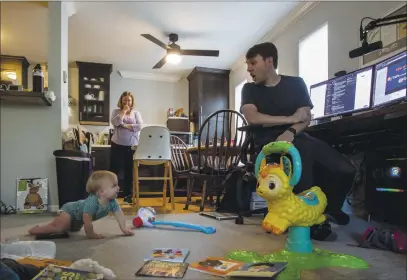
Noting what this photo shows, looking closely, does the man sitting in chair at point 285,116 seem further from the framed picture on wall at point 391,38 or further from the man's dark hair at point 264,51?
the framed picture on wall at point 391,38

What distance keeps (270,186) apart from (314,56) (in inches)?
107

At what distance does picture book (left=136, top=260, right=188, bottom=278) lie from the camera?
42.9 inches

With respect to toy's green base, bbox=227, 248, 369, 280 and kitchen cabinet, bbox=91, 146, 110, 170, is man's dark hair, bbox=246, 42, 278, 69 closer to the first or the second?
toy's green base, bbox=227, 248, 369, 280

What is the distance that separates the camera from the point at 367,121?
166 cm

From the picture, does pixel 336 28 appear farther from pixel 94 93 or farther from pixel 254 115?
pixel 94 93

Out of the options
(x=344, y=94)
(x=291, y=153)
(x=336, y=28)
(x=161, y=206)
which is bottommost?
(x=161, y=206)

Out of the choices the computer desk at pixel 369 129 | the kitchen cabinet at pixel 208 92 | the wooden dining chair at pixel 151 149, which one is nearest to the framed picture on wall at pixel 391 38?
the computer desk at pixel 369 129

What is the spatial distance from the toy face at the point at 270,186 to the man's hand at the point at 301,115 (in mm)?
630

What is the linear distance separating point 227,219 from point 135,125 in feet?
5.30

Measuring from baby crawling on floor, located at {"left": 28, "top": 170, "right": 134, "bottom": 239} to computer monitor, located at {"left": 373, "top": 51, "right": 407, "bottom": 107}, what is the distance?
1560mm

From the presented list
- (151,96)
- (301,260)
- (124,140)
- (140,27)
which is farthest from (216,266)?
(151,96)

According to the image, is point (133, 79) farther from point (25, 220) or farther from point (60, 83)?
point (25, 220)

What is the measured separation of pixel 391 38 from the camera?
232cm

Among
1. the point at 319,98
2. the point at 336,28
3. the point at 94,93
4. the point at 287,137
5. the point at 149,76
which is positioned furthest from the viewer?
the point at 149,76
